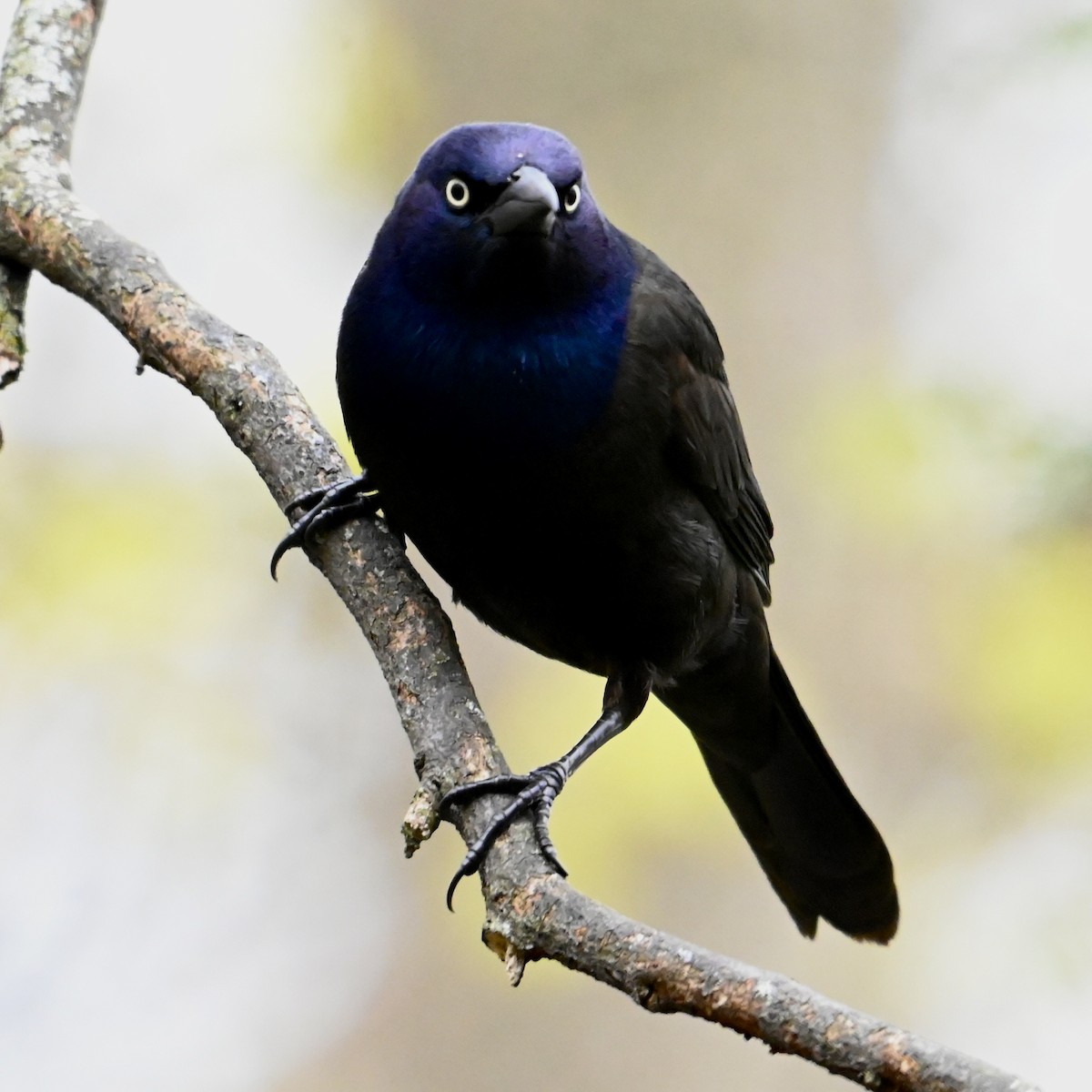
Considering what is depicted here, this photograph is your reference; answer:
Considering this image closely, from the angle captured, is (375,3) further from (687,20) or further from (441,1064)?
(441,1064)

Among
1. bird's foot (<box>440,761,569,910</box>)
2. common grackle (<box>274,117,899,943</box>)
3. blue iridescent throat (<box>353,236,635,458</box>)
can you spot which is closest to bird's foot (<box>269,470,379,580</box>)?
common grackle (<box>274,117,899,943</box>)

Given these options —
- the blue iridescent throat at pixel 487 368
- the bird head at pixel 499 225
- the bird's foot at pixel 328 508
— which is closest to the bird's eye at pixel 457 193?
the bird head at pixel 499 225

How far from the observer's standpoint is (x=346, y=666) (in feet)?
22.0

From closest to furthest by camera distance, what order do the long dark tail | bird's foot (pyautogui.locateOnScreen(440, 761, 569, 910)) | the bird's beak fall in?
1. bird's foot (pyautogui.locateOnScreen(440, 761, 569, 910))
2. the bird's beak
3. the long dark tail

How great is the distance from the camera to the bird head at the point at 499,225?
332 centimetres

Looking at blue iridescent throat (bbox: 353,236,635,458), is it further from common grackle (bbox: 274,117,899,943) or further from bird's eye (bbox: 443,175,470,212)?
bird's eye (bbox: 443,175,470,212)

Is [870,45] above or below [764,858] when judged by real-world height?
above

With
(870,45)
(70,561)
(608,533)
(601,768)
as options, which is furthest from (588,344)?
(870,45)

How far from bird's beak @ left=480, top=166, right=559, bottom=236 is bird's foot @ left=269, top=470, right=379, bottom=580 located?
77 cm

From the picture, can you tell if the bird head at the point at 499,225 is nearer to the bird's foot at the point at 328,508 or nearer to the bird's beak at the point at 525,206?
the bird's beak at the point at 525,206

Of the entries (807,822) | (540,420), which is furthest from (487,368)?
(807,822)

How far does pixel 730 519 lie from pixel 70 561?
2.66m

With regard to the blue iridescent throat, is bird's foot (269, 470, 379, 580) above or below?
below

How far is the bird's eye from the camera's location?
11.2ft
